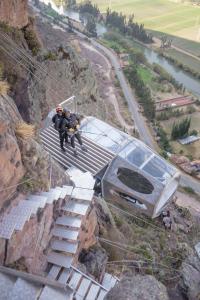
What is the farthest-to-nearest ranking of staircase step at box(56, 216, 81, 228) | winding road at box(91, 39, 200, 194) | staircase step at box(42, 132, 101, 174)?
winding road at box(91, 39, 200, 194) → staircase step at box(42, 132, 101, 174) → staircase step at box(56, 216, 81, 228)

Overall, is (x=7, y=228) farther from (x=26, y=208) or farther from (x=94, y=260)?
(x=94, y=260)

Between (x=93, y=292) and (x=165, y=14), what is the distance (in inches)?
5062

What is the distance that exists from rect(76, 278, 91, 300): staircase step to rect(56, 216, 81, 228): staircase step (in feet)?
4.91

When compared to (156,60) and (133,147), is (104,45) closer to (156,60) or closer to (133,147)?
(156,60)

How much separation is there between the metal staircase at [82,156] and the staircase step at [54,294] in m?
9.36

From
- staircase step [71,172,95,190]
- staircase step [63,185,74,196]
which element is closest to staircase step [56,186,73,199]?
staircase step [63,185,74,196]

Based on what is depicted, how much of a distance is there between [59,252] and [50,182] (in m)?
2.04

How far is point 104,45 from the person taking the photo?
87125 mm

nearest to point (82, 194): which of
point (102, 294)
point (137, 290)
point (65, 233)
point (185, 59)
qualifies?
point (65, 233)

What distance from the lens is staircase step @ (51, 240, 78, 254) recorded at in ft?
35.3

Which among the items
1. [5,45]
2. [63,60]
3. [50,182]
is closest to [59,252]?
[50,182]

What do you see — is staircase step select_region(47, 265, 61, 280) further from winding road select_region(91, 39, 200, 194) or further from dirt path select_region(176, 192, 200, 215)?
winding road select_region(91, 39, 200, 194)

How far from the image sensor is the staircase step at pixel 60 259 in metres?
10.5

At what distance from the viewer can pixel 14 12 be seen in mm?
19797
